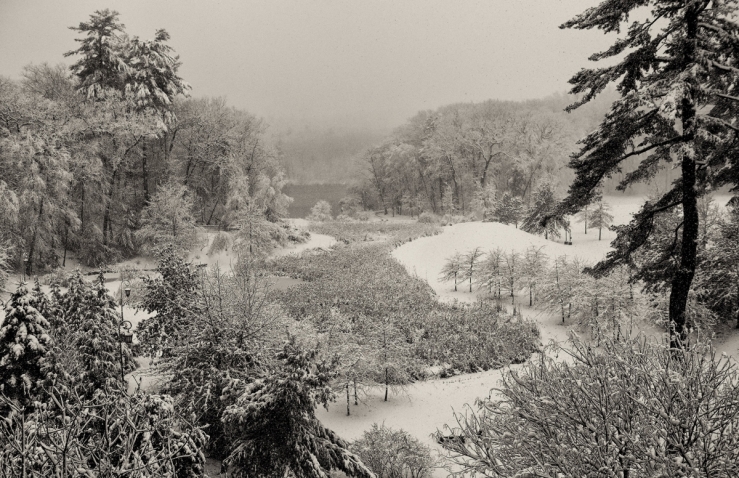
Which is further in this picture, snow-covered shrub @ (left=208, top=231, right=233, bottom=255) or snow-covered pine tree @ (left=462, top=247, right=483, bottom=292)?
snow-covered shrub @ (left=208, top=231, right=233, bottom=255)

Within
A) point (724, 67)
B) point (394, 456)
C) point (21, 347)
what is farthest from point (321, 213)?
point (724, 67)

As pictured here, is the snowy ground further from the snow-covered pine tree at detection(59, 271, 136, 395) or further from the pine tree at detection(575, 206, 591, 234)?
the snow-covered pine tree at detection(59, 271, 136, 395)

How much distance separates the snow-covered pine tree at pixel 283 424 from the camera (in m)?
8.42

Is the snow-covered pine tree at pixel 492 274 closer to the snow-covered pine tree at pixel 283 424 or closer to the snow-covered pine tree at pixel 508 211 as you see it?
the snow-covered pine tree at pixel 508 211

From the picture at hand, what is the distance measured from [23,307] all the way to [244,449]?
6.91m

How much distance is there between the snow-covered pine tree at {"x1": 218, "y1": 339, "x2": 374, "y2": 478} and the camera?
8422 mm

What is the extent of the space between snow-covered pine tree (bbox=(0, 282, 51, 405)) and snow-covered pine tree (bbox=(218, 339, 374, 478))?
5458 millimetres

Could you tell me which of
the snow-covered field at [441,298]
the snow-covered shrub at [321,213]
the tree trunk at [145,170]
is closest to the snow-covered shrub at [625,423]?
the snow-covered field at [441,298]

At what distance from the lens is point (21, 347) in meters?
9.93

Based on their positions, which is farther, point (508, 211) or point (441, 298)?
point (508, 211)

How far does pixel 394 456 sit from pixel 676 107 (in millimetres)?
9375

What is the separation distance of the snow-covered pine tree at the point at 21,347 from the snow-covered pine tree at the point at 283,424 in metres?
5.46

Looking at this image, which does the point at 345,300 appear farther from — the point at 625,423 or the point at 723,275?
the point at 625,423

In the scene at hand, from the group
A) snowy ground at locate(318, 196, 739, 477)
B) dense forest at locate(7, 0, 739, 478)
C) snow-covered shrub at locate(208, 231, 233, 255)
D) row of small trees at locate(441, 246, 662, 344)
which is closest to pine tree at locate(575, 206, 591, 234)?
dense forest at locate(7, 0, 739, 478)
